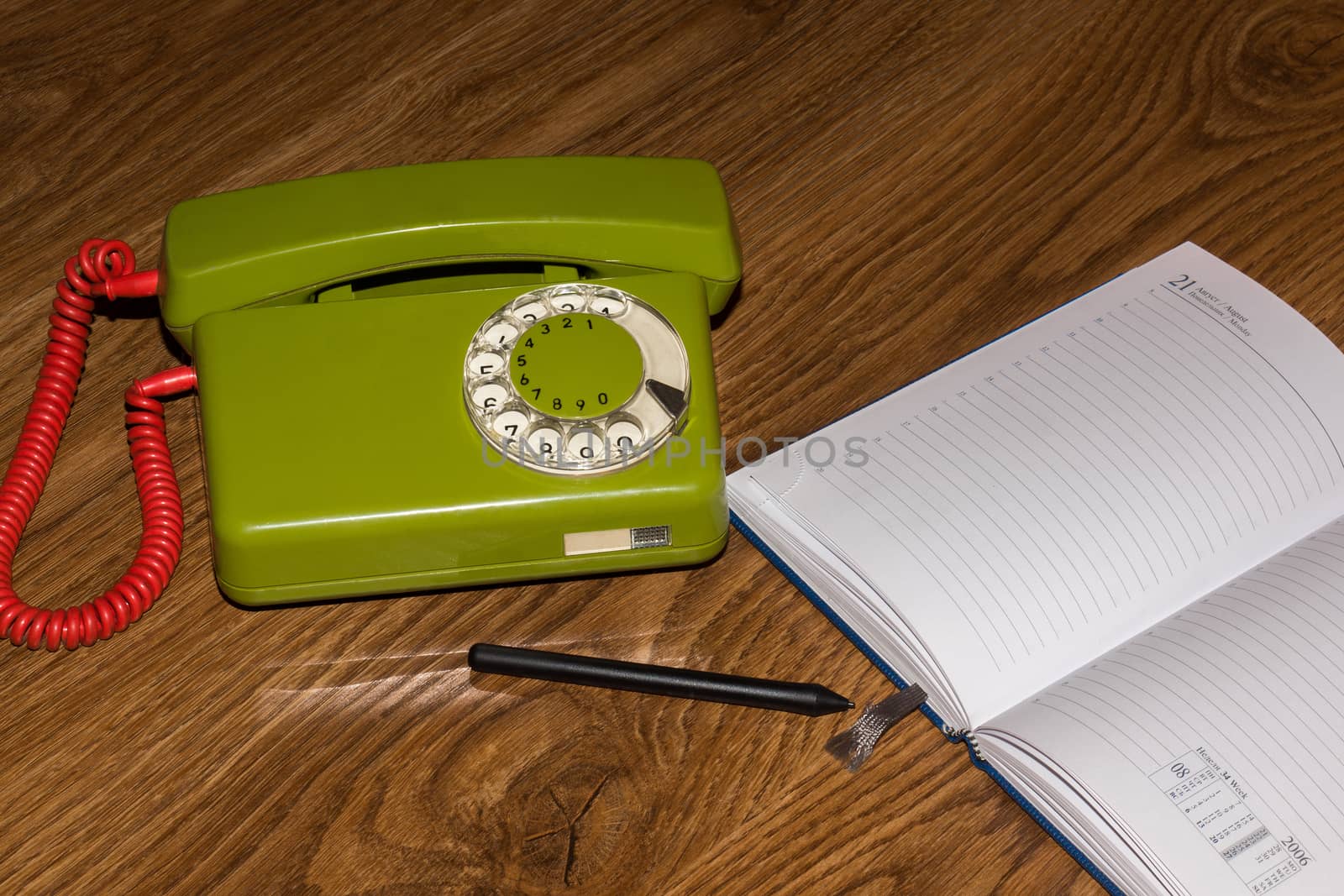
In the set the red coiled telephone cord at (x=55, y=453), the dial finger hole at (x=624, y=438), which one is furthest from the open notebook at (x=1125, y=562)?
the red coiled telephone cord at (x=55, y=453)

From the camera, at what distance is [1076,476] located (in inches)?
35.4

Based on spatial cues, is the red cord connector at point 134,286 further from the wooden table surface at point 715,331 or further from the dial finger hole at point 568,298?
the dial finger hole at point 568,298

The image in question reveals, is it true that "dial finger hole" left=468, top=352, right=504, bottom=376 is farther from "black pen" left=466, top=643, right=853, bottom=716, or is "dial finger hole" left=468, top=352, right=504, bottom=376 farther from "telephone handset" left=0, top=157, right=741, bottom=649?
"black pen" left=466, top=643, right=853, bottom=716

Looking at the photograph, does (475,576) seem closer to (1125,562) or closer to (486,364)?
(486,364)

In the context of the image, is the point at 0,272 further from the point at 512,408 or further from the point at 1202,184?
the point at 1202,184

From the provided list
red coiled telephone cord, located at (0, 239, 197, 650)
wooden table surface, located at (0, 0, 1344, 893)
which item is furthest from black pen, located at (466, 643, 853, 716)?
red coiled telephone cord, located at (0, 239, 197, 650)

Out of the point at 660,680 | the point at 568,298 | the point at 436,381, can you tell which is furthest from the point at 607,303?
the point at 660,680

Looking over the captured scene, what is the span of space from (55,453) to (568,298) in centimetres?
41

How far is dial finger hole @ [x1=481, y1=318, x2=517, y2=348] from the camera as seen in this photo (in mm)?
867

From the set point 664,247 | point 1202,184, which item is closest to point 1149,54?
point 1202,184

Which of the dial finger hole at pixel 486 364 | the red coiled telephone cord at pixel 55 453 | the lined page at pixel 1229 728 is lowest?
the lined page at pixel 1229 728

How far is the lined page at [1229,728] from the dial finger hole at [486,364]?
39cm

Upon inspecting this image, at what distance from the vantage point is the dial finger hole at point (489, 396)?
33.0 inches

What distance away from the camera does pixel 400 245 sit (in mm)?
887
